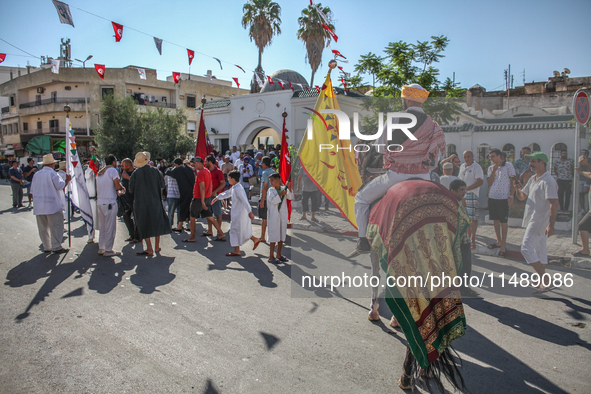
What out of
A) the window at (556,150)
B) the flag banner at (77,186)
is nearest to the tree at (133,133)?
the flag banner at (77,186)

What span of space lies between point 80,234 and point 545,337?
9.83 m

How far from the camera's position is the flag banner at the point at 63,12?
11132mm

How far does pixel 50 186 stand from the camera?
738 cm

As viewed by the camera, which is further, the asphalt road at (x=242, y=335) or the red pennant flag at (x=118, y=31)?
the red pennant flag at (x=118, y=31)

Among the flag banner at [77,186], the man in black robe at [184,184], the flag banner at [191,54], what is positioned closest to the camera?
the flag banner at [77,186]

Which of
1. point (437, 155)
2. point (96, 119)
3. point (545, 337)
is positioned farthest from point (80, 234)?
point (96, 119)

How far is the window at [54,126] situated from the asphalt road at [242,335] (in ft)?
130

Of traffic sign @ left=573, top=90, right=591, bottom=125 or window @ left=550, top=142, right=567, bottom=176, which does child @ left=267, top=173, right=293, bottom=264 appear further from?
traffic sign @ left=573, top=90, right=591, bottom=125

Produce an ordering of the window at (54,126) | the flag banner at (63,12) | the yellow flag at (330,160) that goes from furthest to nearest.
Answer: the window at (54,126) < the flag banner at (63,12) < the yellow flag at (330,160)

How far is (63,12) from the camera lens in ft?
37.4

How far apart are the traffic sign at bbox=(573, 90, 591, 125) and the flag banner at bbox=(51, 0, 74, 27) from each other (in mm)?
12899

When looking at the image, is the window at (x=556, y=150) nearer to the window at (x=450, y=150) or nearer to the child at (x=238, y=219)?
the window at (x=450, y=150)

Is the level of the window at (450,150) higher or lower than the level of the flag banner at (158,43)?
lower

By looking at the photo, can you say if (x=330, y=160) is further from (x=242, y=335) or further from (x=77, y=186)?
(x=77, y=186)
